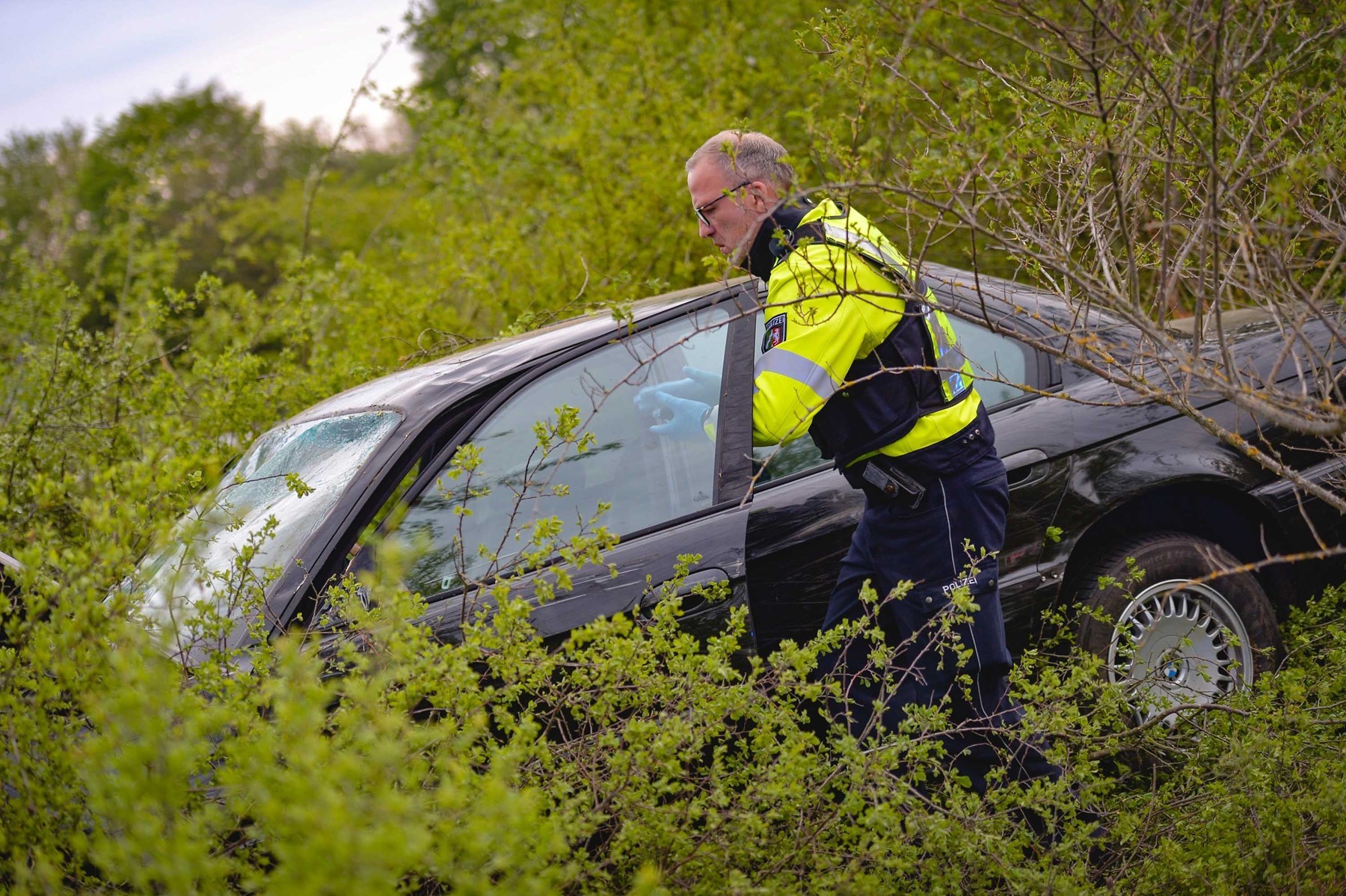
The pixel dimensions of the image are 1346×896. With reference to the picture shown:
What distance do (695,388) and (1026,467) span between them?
98 cm

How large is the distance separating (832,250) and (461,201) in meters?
5.90

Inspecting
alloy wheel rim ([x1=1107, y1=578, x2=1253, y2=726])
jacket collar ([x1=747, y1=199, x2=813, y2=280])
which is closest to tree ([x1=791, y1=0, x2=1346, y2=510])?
jacket collar ([x1=747, y1=199, x2=813, y2=280])

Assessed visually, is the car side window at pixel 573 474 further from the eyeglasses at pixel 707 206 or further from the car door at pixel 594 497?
the eyeglasses at pixel 707 206

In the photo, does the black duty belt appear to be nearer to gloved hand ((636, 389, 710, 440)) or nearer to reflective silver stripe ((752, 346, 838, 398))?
reflective silver stripe ((752, 346, 838, 398))

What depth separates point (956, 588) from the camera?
8.80ft

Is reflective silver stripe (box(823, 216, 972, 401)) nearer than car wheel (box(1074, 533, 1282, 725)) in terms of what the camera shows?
Yes

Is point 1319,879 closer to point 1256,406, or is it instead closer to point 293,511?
point 1256,406

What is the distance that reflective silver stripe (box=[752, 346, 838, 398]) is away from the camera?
2535 mm

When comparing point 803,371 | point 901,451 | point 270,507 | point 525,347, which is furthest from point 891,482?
point 270,507

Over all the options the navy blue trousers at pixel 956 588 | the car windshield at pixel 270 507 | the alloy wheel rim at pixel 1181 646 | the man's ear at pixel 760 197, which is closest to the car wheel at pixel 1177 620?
the alloy wheel rim at pixel 1181 646

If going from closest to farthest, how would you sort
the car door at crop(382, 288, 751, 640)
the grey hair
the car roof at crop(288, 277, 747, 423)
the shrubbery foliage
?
1. the shrubbery foliage
2. the car door at crop(382, 288, 751, 640)
3. the grey hair
4. the car roof at crop(288, 277, 747, 423)

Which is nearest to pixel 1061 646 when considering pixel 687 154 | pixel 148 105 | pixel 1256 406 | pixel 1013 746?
pixel 1013 746

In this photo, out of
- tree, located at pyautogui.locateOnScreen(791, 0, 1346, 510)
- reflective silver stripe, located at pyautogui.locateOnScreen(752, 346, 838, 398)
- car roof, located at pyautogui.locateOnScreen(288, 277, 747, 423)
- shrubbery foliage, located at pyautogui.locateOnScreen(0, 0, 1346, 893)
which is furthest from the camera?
car roof, located at pyautogui.locateOnScreen(288, 277, 747, 423)

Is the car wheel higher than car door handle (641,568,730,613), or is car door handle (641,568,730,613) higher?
car door handle (641,568,730,613)
